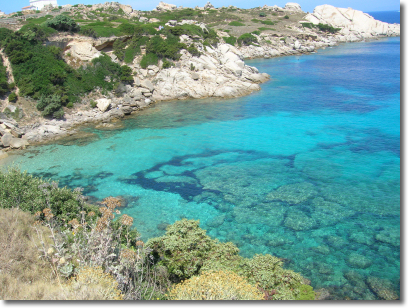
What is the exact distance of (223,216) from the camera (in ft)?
58.4

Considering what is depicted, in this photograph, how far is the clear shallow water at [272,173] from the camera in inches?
583

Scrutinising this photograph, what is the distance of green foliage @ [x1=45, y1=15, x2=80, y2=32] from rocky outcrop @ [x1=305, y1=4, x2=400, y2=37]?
334 ft

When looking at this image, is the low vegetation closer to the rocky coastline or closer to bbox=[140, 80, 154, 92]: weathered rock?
the rocky coastline

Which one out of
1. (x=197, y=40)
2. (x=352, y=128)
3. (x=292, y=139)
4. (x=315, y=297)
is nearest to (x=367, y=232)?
(x=315, y=297)

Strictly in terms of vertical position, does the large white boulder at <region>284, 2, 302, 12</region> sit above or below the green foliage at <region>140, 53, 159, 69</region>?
above

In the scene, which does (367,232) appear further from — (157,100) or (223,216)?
(157,100)

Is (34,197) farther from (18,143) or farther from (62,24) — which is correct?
(62,24)

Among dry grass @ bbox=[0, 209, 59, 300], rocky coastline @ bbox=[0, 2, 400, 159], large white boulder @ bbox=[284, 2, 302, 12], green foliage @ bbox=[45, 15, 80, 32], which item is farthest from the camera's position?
large white boulder @ bbox=[284, 2, 302, 12]

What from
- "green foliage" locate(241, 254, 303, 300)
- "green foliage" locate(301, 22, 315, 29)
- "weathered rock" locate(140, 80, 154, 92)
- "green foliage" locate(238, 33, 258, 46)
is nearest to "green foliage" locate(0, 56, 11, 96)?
"weathered rock" locate(140, 80, 154, 92)

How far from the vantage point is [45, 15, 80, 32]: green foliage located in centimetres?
4188

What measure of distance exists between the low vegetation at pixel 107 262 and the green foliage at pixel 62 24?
35230mm

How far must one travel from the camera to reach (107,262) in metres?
8.97

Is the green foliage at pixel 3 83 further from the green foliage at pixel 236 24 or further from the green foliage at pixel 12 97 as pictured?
the green foliage at pixel 236 24

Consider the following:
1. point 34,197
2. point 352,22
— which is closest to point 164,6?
point 352,22
